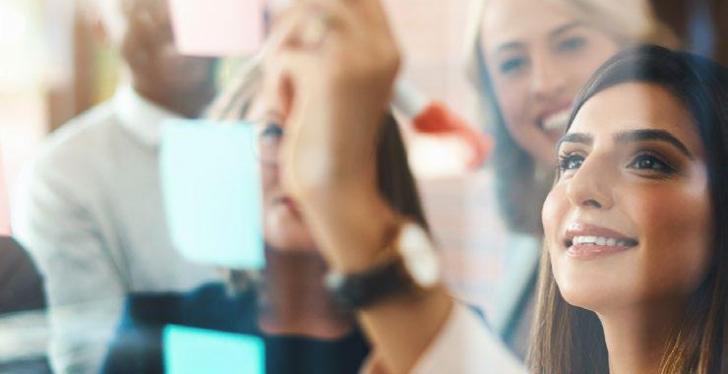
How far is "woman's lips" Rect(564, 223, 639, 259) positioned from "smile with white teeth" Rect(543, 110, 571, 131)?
10 centimetres

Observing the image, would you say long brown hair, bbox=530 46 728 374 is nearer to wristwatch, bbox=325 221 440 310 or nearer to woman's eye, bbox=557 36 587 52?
woman's eye, bbox=557 36 587 52

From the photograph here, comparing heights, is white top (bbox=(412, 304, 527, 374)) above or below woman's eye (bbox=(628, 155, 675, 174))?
below

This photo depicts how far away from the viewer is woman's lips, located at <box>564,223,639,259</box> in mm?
768

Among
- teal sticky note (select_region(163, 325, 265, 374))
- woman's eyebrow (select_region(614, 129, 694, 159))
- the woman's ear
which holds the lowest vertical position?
teal sticky note (select_region(163, 325, 265, 374))

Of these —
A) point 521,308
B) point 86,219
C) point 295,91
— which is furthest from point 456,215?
point 86,219

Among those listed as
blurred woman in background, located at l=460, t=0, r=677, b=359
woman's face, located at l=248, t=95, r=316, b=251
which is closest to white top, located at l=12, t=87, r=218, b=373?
woman's face, located at l=248, t=95, r=316, b=251

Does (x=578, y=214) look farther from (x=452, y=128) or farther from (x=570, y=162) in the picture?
(x=452, y=128)

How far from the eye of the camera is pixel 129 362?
95 cm

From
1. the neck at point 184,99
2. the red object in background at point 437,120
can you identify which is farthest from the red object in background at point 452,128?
the neck at point 184,99

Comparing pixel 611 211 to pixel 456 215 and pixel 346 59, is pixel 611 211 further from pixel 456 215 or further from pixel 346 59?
pixel 346 59

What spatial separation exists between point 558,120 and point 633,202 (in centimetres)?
11

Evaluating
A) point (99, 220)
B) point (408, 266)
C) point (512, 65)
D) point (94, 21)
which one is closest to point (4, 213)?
point (99, 220)

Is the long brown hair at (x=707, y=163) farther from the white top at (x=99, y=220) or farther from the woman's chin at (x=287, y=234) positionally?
the white top at (x=99, y=220)

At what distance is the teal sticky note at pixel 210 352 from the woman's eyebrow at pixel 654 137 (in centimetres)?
47
